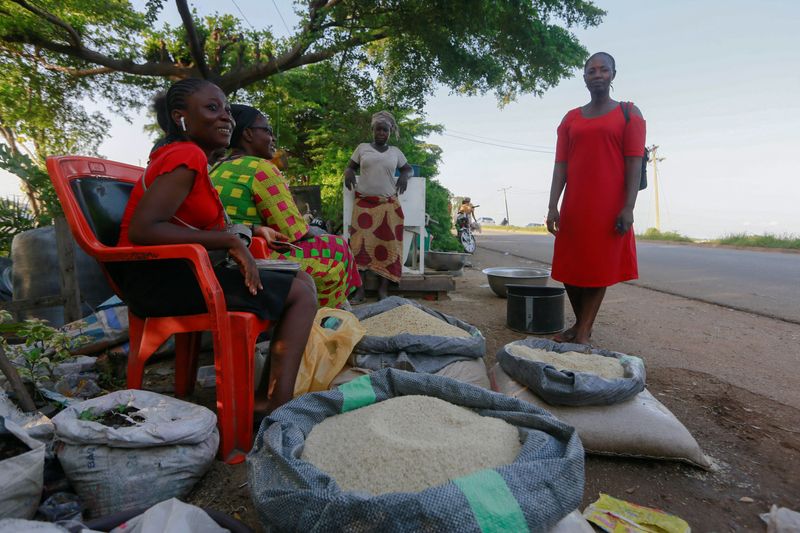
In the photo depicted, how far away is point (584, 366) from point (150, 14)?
6.66 meters

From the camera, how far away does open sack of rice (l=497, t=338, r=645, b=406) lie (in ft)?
5.72

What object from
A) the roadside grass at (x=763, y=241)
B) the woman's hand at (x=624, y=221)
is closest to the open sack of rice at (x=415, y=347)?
the woman's hand at (x=624, y=221)

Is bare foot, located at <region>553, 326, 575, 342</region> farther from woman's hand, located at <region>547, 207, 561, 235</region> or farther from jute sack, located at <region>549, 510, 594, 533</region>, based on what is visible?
jute sack, located at <region>549, 510, 594, 533</region>

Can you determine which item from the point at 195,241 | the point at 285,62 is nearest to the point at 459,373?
the point at 195,241

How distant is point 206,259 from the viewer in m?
1.50

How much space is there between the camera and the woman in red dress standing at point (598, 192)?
2.75 m

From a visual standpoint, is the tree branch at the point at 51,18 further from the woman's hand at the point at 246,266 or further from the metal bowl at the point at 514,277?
the woman's hand at the point at 246,266

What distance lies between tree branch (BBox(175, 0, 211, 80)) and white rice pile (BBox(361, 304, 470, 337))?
5778mm

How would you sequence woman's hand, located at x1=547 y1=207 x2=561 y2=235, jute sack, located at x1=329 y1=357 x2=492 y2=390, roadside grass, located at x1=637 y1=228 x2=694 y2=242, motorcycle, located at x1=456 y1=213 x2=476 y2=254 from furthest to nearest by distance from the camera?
roadside grass, located at x1=637 y1=228 x2=694 y2=242
motorcycle, located at x1=456 y1=213 x2=476 y2=254
woman's hand, located at x1=547 y1=207 x2=561 y2=235
jute sack, located at x1=329 y1=357 x2=492 y2=390

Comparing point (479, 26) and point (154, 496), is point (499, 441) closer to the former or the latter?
point (154, 496)

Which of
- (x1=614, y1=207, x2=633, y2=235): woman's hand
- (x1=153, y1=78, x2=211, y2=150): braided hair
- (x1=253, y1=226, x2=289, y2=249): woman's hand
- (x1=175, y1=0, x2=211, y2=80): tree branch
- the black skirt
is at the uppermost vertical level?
(x1=175, y1=0, x2=211, y2=80): tree branch

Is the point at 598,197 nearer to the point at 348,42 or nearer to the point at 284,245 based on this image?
the point at 284,245

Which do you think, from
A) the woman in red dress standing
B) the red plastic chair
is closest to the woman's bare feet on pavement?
the woman in red dress standing

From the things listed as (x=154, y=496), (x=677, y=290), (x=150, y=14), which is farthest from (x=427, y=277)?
(x=150, y=14)
